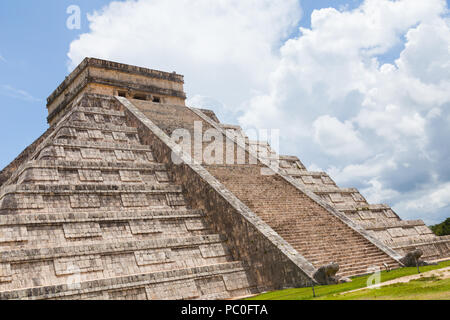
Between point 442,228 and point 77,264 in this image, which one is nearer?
point 77,264

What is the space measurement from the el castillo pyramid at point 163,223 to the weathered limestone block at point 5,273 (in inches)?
1.1

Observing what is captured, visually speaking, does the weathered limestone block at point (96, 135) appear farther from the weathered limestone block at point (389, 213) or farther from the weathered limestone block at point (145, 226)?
the weathered limestone block at point (389, 213)

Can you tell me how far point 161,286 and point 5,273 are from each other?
3.19 m

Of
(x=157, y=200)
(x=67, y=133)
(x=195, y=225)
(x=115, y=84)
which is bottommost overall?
(x=195, y=225)

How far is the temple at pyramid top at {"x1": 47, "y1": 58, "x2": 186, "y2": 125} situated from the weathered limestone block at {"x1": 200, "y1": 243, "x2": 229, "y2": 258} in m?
11.9

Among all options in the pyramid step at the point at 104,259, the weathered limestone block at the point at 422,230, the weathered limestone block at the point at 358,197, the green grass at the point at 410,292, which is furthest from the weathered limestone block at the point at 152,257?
the weathered limestone block at the point at 422,230

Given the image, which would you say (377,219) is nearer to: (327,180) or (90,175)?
(327,180)

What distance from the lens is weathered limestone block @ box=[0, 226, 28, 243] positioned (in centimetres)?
961

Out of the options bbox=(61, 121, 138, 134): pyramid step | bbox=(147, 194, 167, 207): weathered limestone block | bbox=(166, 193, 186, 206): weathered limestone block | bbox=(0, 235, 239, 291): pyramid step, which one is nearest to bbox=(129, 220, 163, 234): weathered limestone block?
bbox=(0, 235, 239, 291): pyramid step

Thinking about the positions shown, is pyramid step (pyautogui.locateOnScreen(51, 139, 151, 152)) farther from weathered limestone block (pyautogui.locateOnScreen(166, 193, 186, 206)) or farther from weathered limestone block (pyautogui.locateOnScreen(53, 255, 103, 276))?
weathered limestone block (pyautogui.locateOnScreen(53, 255, 103, 276))

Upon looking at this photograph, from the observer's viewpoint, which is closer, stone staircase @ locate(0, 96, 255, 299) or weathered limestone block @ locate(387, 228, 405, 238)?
stone staircase @ locate(0, 96, 255, 299)

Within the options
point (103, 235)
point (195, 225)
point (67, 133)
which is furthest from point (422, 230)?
point (67, 133)

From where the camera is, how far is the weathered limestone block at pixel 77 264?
30.9 ft

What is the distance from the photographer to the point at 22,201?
10781mm
